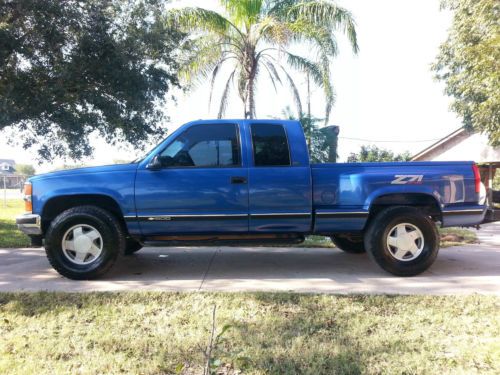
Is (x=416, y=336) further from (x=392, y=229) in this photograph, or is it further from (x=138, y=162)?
(x=138, y=162)

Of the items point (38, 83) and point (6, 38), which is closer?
point (6, 38)

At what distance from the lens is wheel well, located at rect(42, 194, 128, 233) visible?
5090 mm

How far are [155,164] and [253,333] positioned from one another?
2436 mm

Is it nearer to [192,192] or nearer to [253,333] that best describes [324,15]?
[192,192]

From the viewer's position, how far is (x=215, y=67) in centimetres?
1330

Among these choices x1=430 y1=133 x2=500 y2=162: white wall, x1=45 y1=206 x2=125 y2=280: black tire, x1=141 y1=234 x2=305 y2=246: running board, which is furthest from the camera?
x1=430 y1=133 x2=500 y2=162: white wall

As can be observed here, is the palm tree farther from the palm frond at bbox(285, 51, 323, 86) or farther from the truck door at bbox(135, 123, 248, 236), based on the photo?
the truck door at bbox(135, 123, 248, 236)

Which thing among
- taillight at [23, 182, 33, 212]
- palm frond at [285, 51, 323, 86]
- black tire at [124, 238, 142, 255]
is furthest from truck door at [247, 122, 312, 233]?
palm frond at [285, 51, 323, 86]

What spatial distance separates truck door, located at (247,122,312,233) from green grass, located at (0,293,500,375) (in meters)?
1.09

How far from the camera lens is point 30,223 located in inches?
196

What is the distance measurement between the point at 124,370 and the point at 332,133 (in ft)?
38.0

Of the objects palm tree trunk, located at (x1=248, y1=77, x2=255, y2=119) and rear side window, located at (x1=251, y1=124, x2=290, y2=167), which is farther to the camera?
palm tree trunk, located at (x1=248, y1=77, x2=255, y2=119)

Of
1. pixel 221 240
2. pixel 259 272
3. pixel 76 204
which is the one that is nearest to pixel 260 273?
pixel 259 272

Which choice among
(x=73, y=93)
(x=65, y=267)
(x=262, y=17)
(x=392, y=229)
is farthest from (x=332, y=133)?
(x=65, y=267)
